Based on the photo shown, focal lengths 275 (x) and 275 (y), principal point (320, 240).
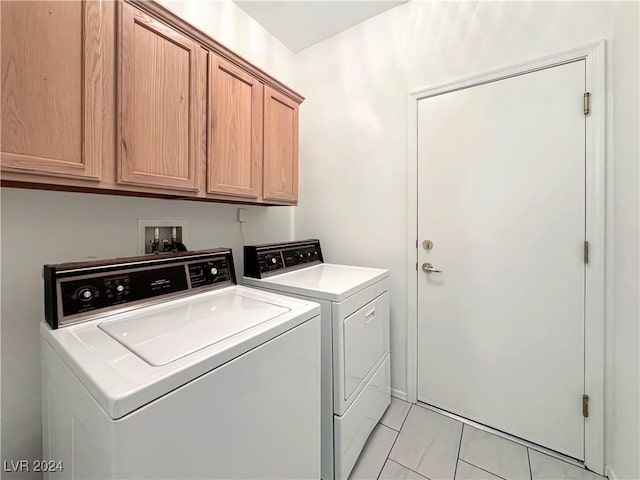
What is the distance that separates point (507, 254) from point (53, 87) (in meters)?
2.14

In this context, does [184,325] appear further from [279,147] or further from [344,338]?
[279,147]

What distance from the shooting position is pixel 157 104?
44.3 inches

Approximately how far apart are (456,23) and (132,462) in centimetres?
249

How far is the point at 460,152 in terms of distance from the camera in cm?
172

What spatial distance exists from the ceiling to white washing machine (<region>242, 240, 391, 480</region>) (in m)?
1.71

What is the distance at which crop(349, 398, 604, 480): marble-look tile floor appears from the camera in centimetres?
139

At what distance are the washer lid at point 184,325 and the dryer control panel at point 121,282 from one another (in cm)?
9

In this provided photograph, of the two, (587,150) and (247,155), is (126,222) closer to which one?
(247,155)

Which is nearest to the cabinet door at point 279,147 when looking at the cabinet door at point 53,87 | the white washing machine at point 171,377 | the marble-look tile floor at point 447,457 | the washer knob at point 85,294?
the white washing machine at point 171,377

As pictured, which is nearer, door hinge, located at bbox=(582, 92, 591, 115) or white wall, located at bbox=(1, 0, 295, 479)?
white wall, located at bbox=(1, 0, 295, 479)

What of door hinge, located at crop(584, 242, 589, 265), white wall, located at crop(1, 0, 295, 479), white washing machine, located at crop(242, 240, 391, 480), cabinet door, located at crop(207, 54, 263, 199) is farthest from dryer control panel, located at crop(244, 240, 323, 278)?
door hinge, located at crop(584, 242, 589, 265)

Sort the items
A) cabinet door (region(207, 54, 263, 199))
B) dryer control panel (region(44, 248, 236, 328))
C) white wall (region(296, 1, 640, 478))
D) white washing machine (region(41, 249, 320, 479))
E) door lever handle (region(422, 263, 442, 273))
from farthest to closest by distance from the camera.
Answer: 1. door lever handle (region(422, 263, 442, 273))
2. cabinet door (region(207, 54, 263, 199))
3. white wall (region(296, 1, 640, 478))
4. dryer control panel (region(44, 248, 236, 328))
5. white washing machine (region(41, 249, 320, 479))

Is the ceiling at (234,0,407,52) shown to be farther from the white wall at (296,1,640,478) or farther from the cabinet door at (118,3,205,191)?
the cabinet door at (118,3,205,191)

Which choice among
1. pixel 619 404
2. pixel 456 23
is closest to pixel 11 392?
pixel 619 404
